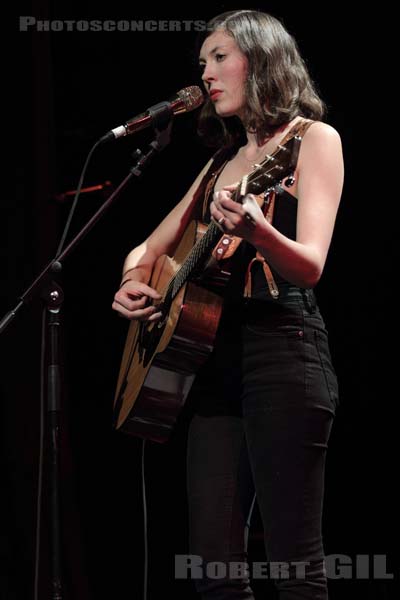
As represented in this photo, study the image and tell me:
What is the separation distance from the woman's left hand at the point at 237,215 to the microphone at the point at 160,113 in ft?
2.13

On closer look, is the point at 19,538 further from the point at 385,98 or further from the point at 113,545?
the point at 385,98

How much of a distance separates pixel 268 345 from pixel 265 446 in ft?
0.75

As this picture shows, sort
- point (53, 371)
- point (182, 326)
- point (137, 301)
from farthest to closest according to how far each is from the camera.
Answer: point (137, 301) < point (53, 371) < point (182, 326)

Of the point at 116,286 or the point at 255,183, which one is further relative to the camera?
the point at 116,286

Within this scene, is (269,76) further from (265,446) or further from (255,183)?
(265,446)

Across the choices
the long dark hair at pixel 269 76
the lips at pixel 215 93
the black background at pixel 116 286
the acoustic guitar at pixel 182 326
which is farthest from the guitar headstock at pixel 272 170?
the black background at pixel 116 286

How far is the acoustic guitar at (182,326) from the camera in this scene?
1844 millimetres

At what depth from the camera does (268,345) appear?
6.14 feet

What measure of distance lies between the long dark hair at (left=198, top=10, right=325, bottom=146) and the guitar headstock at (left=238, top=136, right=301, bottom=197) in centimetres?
26

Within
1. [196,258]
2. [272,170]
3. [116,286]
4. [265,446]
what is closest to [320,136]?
[272,170]

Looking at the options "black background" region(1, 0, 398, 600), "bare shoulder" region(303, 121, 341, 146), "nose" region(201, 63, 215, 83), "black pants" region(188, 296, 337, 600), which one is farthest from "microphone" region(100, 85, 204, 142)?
"black background" region(1, 0, 398, 600)

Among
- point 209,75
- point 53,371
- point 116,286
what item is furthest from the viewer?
point 116,286

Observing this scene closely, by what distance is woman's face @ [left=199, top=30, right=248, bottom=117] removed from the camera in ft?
7.09

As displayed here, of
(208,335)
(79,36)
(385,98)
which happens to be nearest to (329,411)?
(208,335)
